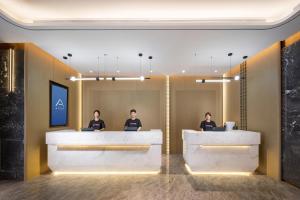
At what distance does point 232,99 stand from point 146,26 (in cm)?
489

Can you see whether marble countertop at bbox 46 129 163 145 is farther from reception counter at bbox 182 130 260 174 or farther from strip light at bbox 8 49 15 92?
strip light at bbox 8 49 15 92

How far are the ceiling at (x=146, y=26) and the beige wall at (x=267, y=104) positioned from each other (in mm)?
472

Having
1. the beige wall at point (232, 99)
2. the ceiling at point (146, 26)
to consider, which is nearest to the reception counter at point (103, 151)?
the ceiling at point (146, 26)

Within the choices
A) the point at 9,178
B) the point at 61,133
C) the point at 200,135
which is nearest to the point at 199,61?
the point at 200,135

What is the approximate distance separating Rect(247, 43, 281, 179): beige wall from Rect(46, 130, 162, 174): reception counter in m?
2.43

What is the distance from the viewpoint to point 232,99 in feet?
27.3

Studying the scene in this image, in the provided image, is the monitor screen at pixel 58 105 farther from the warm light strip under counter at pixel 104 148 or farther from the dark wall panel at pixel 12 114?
the dark wall panel at pixel 12 114

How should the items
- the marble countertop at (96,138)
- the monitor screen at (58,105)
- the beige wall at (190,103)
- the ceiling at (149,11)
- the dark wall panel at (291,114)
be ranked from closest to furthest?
the ceiling at (149,11), the dark wall panel at (291,114), the marble countertop at (96,138), the monitor screen at (58,105), the beige wall at (190,103)

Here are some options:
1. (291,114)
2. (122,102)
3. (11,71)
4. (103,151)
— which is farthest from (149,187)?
(122,102)

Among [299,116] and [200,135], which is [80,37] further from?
[299,116]

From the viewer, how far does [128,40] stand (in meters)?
5.11

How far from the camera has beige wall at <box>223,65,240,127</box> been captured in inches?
307

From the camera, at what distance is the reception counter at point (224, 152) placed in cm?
582

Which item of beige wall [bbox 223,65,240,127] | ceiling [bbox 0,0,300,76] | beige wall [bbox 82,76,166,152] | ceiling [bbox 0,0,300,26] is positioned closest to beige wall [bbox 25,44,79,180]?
ceiling [bbox 0,0,300,76]
